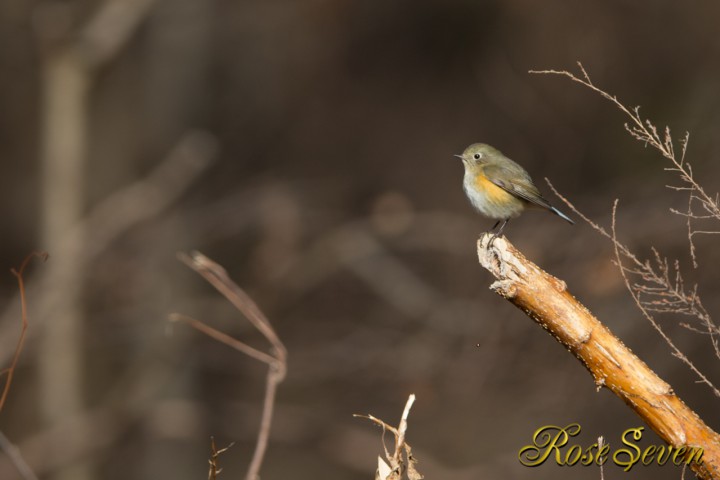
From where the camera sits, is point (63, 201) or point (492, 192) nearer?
point (492, 192)

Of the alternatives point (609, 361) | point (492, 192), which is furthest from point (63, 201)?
point (609, 361)

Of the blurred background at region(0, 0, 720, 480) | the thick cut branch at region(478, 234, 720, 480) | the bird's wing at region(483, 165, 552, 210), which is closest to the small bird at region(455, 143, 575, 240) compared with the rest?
the bird's wing at region(483, 165, 552, 210)

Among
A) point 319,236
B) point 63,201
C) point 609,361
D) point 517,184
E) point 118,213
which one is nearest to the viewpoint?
point 609,361

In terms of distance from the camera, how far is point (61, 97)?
904 centimetres

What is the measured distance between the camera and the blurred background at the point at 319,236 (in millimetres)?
8508

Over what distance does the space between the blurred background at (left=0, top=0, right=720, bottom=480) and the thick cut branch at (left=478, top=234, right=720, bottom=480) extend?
16.1 feet

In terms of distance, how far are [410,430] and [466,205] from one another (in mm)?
2690

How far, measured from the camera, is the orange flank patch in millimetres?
4664

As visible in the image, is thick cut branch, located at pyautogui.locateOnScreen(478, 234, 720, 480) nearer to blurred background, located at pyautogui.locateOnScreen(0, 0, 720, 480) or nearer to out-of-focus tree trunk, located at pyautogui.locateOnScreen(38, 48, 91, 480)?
blurred background, located at pyautogui.locateOnScreen(0, 0, 720, 480)

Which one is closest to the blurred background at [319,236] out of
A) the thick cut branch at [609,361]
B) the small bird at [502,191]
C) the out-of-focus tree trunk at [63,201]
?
the out-of-focus tree trunk at [63,201]

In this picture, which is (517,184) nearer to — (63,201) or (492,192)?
(492,192)

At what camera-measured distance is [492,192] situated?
4695 millimetres

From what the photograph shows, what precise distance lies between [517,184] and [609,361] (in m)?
2.28

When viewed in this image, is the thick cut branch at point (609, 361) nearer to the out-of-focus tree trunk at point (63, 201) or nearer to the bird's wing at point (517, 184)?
the bird's wing at point (517, 184)
